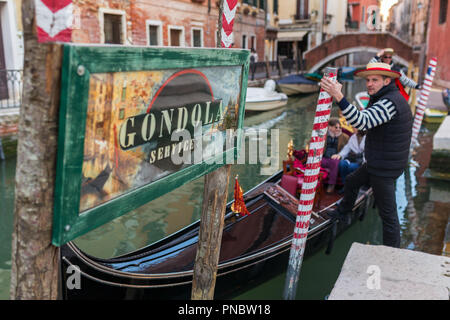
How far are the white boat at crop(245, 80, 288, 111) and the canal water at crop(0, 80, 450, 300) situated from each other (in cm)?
510

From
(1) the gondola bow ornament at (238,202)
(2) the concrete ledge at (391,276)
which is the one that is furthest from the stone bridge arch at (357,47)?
(2) the concrete ledge at (391,276)

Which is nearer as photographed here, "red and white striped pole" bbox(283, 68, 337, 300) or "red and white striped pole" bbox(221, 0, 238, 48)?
"red and white striped pole" bbox(221, 0, 238, 48)

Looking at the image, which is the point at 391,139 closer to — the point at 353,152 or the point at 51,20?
the point at 353,152

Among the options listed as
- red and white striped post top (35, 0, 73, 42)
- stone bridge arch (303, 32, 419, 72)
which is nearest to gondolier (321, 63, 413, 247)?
red and white striped post top (35, 0, 73, 42)

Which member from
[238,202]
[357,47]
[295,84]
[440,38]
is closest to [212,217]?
[238,202]

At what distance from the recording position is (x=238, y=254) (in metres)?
2.59

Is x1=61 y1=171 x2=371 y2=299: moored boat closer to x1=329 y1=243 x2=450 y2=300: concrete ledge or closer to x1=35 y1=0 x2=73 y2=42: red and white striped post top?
x1=329 y1=243 x2=450 y2=300: concrete ledge

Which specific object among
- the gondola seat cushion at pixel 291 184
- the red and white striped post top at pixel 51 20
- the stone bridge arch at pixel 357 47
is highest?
the stone bridge arch at pixel 357 47

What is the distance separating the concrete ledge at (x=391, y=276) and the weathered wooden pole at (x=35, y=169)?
1.10 meters

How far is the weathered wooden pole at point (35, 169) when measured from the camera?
3.16 ft

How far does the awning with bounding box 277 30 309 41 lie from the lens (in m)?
23.2

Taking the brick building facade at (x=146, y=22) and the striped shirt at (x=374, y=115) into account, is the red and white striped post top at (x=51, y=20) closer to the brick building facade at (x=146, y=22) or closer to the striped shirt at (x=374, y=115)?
the striped shirt at (x=374, y=115)

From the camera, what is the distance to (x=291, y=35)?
923 inches
